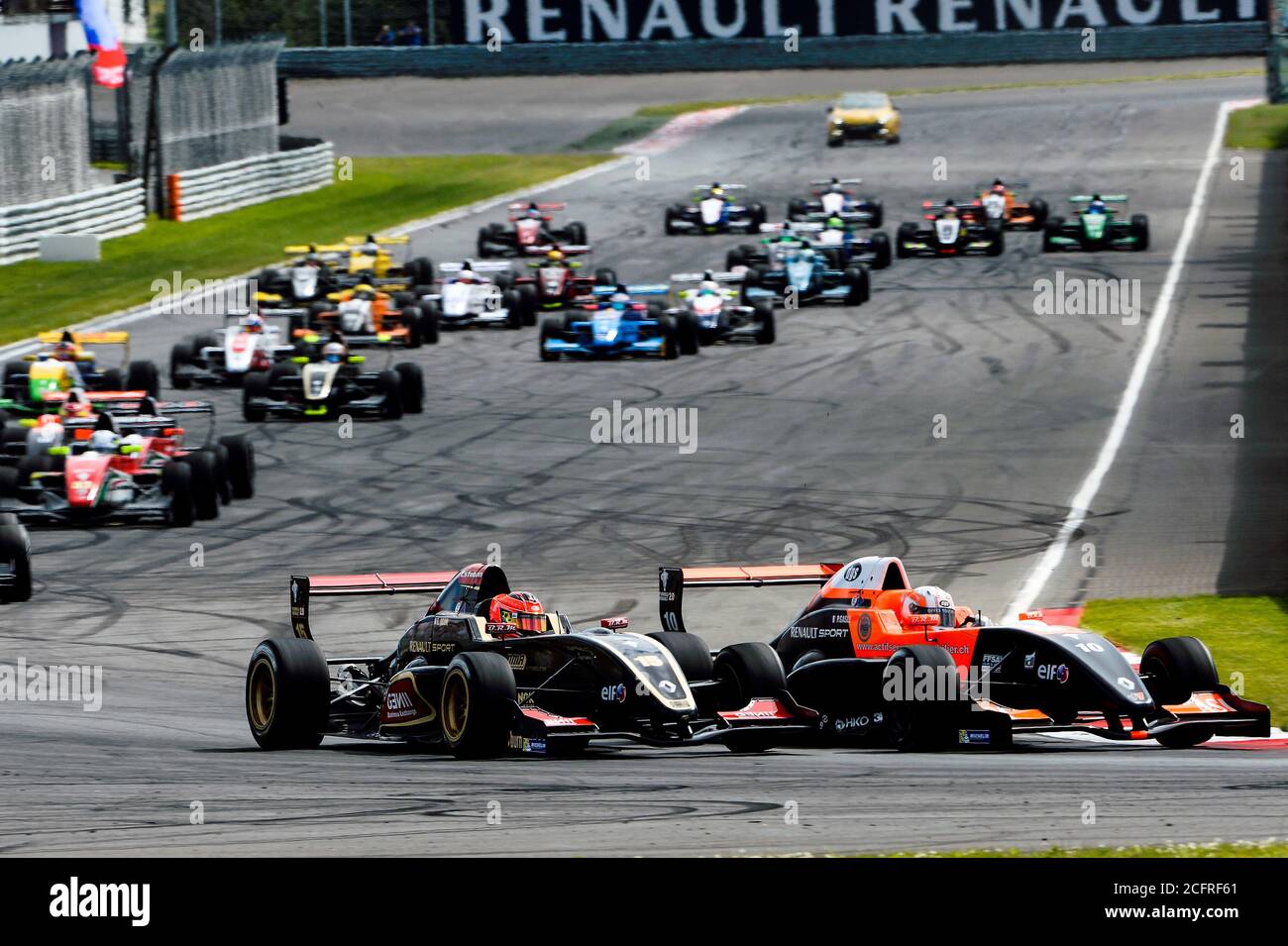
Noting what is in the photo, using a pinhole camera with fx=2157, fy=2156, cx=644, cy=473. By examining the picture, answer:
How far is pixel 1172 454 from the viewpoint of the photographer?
27.0 metres

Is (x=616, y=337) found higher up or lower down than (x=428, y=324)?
lower down

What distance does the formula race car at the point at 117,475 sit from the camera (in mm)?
23219

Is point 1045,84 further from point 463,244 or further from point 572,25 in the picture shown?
point 463,244

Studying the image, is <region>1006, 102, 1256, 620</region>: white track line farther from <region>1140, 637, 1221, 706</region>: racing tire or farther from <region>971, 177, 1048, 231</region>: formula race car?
<region>1140, 637, 1221, 706</region>: racing tire

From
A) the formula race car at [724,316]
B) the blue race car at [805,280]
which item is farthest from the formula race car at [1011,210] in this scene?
the formula race car at [724,316]

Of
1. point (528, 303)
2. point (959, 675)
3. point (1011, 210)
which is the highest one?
point (1011, 210)

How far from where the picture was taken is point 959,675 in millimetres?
13742

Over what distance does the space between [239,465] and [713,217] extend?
82.9ft

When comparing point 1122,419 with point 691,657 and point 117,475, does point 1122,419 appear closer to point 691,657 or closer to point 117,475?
point 117,475

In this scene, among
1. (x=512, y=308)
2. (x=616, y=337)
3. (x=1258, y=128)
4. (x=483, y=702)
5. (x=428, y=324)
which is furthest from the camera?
(x=1258, y=128)

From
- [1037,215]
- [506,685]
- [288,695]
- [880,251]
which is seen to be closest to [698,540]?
[288,695]

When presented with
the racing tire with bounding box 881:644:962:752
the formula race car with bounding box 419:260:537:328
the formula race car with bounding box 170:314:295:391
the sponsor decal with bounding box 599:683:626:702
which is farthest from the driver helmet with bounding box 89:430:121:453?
the formula race car with bounding box 419:260:537:328

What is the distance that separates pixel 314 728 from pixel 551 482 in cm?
1195

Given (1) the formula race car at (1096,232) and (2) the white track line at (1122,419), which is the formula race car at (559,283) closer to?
(2) the white track line at (1122,419)
